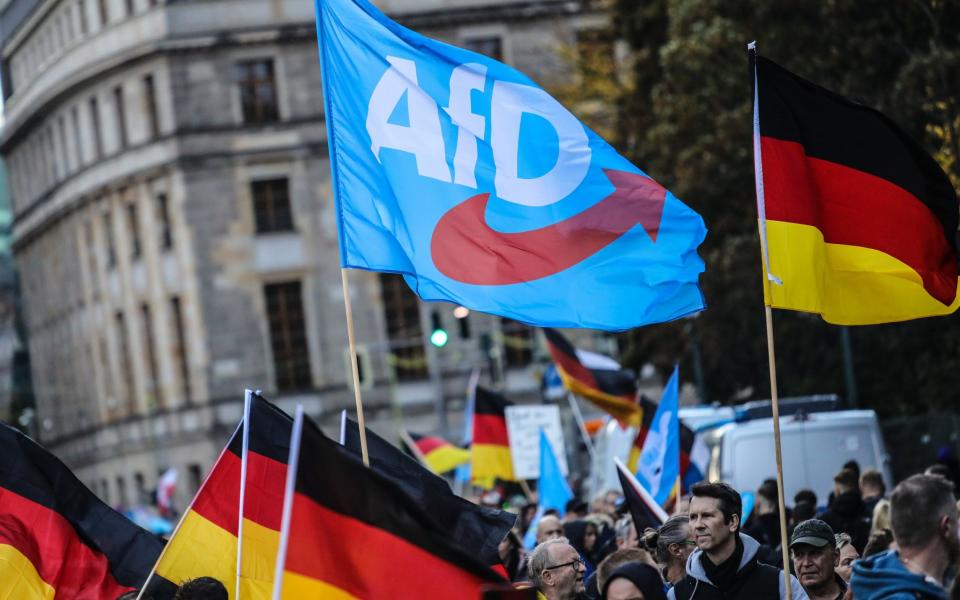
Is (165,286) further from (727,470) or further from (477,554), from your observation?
(477,554)

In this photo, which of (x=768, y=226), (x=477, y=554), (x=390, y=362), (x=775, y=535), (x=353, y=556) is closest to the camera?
(x=353, y=556)

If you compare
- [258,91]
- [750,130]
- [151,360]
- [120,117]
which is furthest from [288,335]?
[750,130]

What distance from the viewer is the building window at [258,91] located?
5816 cm

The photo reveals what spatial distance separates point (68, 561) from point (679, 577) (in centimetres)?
286

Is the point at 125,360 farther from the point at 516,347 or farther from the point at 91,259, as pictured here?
the point at 516,347

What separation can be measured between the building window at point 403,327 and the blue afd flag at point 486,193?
47229mm

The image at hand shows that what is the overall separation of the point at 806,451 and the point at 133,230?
149ft

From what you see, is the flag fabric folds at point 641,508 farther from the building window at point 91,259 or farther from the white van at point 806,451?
the building window at point 91,259

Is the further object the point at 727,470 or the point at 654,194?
the point at 727,470

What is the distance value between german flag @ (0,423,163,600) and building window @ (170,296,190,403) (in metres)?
49.8

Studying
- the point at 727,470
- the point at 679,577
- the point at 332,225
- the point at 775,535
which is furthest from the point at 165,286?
the point at 679,577

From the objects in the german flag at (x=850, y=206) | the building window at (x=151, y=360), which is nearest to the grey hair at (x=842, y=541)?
the german flag at (x=850, y=206)

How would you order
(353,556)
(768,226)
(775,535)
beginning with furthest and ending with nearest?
(775,535) → (768,226) → (353,556)

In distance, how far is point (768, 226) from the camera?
29.4ft
